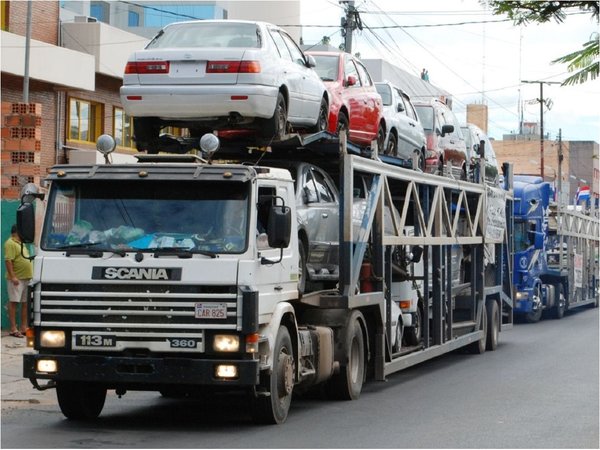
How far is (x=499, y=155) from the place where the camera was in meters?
110

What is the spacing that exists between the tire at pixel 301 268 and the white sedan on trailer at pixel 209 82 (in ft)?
3.95

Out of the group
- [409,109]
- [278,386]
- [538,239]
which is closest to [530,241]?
[538,239]

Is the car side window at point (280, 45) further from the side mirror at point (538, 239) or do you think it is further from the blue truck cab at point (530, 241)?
the side mirror at point (538, 239)

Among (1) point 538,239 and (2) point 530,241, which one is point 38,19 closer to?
(2) point 530,241

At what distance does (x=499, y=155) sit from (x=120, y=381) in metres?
102

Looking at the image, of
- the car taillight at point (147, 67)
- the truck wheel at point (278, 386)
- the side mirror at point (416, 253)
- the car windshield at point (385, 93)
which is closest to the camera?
the truck wheel at point (278, 386)

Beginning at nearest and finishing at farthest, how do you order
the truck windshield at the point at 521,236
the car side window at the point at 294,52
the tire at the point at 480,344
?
1. the car side window at the point at 294,52
2. the tire at the point at 480,344
3. the truck windshield at the point at 521,236

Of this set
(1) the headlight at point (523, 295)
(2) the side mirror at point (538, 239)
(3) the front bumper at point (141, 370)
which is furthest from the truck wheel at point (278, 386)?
(2) the side mirror at point (538, 239)

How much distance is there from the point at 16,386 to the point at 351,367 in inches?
169

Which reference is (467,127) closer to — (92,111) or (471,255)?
(471,255)

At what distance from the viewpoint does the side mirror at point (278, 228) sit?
10.7 metres

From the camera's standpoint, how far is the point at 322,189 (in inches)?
533

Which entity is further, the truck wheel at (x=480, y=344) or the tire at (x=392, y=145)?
the truck wheel at (x=480, y=344)

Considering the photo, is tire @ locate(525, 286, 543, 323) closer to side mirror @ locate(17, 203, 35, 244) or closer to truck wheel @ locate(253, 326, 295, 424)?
truck wheel @ locate(253, 326, 295, 424)
